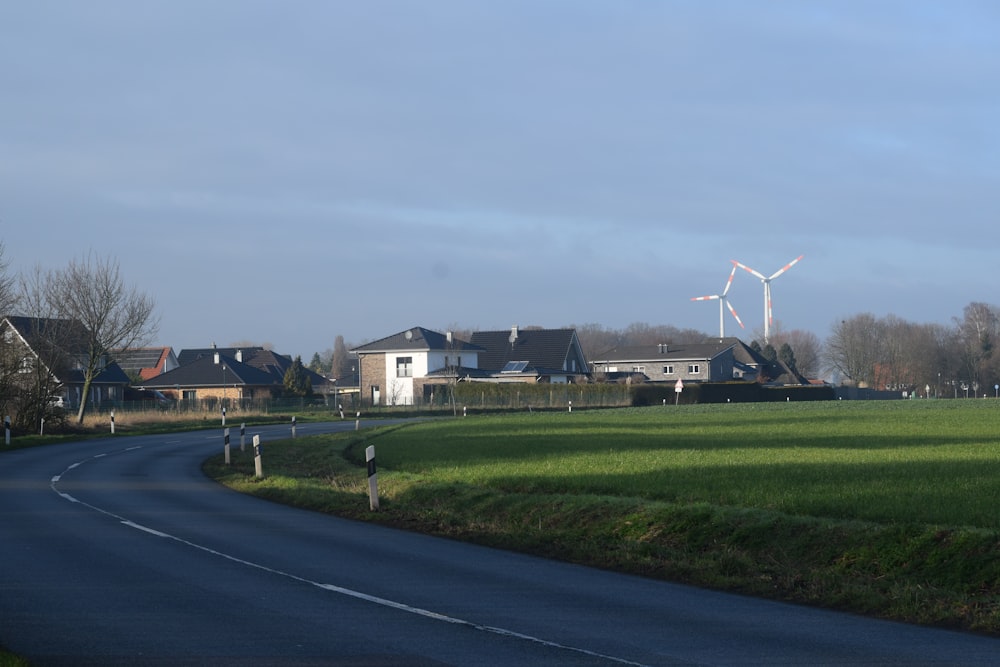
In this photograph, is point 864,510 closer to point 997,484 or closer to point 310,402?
point 997,484

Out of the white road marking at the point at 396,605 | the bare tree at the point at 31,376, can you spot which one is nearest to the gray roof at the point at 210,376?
the bare tree at the point at 31,376

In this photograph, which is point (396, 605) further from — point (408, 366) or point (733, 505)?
point (408, 366)

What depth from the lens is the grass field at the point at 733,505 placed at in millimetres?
10914

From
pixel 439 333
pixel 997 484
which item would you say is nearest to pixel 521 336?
pixel 439 333

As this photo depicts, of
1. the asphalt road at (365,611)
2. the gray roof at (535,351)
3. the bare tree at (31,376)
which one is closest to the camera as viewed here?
the asphalt road at (365,611)

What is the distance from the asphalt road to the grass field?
798 millimetres

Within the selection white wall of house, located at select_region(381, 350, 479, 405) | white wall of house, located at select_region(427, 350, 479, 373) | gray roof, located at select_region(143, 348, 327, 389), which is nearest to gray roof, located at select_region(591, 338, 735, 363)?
white wall of house, located at select_region(427, 350, 479, 373)

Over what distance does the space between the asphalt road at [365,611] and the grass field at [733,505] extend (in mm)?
798

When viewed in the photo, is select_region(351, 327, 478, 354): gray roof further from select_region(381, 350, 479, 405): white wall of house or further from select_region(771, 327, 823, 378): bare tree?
select_region(771, 327, 823, 378): bare tree

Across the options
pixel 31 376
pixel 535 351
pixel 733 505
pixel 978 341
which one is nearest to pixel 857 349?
pixel 978 341

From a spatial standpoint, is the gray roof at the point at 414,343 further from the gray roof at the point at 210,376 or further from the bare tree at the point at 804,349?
the bare tree at the point at 804,349

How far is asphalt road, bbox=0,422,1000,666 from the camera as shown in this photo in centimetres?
790

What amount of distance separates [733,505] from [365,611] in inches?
299

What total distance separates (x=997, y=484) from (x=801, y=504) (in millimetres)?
3996
